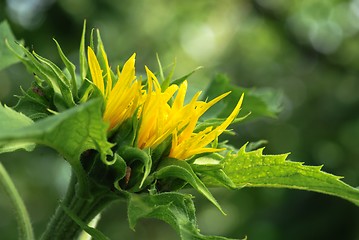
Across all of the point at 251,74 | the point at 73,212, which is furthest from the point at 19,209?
the point at 251,74

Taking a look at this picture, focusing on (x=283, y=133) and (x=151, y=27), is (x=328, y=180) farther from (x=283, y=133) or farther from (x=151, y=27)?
(x=151, y=27)

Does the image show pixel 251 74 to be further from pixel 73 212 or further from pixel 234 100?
pixel 73 212

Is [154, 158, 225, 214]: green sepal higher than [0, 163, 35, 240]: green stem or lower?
higher

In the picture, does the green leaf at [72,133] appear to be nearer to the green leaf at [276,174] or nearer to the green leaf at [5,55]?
the green leaf at [276,174]

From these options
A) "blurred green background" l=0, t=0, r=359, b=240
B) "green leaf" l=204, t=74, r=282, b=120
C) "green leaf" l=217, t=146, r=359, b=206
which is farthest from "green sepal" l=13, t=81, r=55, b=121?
"blurred green background" l=0, t=0, r=359, b=240

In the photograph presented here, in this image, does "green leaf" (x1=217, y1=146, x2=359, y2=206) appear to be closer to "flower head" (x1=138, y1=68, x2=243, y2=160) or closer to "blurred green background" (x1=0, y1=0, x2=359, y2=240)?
"flower head" (x1=138, y1=68, x2=243, y2=160)

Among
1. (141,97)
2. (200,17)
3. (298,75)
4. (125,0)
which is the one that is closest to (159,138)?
(141,97)
